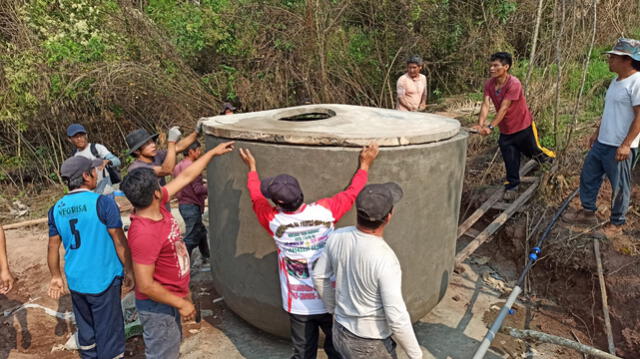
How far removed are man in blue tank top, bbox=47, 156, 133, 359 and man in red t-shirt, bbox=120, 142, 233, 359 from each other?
1.53 ft

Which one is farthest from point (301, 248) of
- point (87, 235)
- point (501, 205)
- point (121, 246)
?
point (501, 205)

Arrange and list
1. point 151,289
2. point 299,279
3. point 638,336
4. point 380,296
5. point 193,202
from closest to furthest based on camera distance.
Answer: point 380,296
point 151,289
point 299,279
point 638,336
point 193,202

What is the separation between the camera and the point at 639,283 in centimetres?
366

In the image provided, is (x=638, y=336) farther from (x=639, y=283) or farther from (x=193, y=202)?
(x=193, y=202)

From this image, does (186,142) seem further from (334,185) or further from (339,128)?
(334,185)

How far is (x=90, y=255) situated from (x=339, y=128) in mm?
1879

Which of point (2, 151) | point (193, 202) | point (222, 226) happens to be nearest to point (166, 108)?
point (2, 151)

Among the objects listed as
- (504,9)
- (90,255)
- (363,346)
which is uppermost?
(504,9)

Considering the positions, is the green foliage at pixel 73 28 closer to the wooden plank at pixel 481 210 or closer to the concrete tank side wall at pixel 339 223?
the concrete tank side wall at pixel 339 223

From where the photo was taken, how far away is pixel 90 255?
2783 mm

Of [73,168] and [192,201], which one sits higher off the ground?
[73,168]

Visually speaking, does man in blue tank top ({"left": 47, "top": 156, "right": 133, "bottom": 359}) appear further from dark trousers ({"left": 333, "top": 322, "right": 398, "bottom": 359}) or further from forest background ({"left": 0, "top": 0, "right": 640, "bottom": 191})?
forest background ({"left": 0, "top": 0, "right": 640, "bottom": 191})

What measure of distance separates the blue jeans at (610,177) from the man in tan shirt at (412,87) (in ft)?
8.05

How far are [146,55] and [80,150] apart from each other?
4519mm
